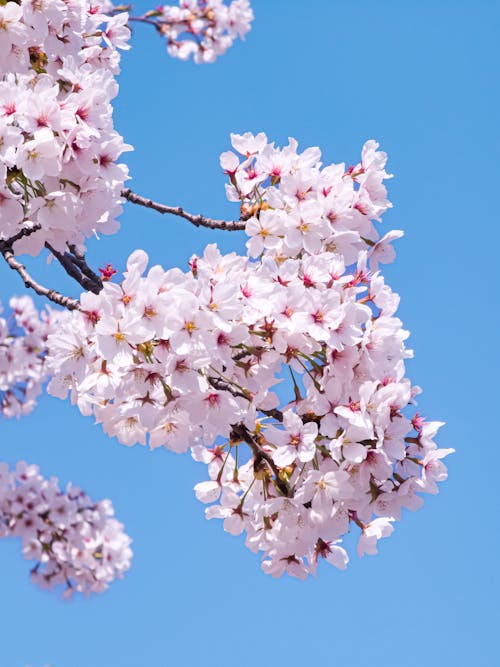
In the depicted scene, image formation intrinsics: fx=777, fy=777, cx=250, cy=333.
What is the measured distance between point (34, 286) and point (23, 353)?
24.5ft

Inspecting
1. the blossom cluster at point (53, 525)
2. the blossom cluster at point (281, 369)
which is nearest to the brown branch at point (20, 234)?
the blossom cluster at point (281, 369)

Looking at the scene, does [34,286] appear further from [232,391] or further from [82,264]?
[232,391]

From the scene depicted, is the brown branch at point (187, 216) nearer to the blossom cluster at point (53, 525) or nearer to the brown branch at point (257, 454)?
the brown branch at point (257, 454)

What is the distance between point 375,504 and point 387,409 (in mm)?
536

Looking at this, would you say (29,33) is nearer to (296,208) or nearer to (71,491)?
(296,208)

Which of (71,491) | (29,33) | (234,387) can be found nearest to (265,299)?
(234,387)

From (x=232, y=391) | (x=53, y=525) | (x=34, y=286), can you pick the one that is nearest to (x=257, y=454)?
(x=232, y=391)

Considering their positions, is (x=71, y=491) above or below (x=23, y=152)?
above

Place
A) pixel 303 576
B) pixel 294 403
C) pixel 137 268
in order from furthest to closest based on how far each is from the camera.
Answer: pixel 303 576
pixel 294 403
pixel 137 268

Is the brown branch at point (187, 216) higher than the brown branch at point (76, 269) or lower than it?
higher

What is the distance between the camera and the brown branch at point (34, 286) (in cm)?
381

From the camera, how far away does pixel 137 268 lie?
10.9 ft

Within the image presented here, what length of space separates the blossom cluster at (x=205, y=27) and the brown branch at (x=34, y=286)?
7006 mm

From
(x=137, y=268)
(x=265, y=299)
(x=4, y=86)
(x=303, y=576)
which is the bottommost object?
(x=303, y=576)
